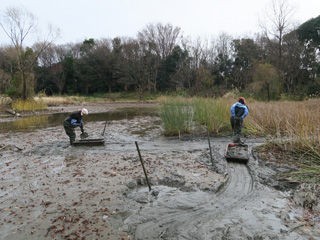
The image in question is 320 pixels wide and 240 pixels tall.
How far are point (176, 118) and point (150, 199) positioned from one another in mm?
7002

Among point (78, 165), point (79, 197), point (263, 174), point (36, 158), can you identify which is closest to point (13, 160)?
point (36, 158)

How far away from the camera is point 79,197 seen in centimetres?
566

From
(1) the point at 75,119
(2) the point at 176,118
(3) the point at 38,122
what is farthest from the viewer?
(3) the point at 38,122

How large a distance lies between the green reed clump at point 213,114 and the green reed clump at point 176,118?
0.73 metres

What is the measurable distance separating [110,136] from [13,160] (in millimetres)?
4579

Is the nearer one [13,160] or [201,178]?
[201,178]

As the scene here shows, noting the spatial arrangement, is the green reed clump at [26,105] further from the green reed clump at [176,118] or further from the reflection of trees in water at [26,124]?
the green reed clump at [176,118]

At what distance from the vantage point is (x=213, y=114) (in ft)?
41.4

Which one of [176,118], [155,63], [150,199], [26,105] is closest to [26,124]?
[26,105]

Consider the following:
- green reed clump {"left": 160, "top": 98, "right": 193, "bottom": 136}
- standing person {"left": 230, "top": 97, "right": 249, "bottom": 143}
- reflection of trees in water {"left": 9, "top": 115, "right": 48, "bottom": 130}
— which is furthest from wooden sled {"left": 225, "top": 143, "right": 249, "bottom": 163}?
reflection of trees in water {"left": 9, "top": 115, "right": 48, "bottom": 130}

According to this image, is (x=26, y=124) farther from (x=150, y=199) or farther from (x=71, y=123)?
(x=150, y=199)

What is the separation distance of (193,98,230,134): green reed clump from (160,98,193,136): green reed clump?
28.8 inches

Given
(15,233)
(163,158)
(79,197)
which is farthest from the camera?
(163,158)

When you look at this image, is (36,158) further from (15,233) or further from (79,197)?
(15,233)
